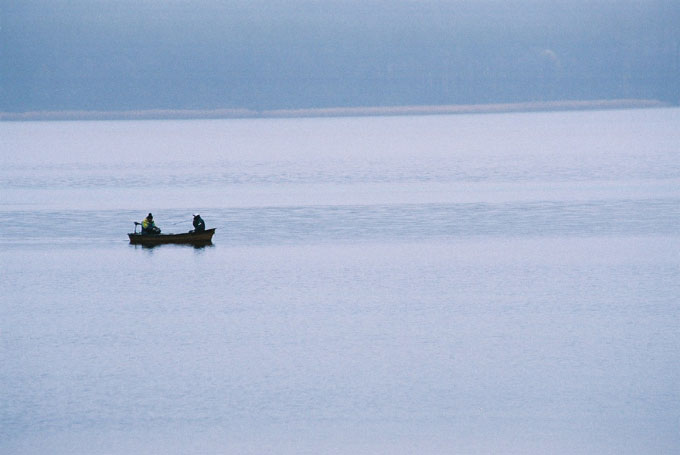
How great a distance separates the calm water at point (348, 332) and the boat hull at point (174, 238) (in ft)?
1.41

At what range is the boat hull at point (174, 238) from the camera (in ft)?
141

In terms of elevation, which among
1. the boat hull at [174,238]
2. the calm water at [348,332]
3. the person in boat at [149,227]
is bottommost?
the calm water at [348,332]

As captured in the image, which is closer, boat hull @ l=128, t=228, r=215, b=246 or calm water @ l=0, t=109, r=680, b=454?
calm water @ l=0, t=109, r=680, b=454

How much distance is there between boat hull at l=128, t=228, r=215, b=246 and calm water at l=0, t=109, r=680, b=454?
0.43 m

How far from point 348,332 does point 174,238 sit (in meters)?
17.4

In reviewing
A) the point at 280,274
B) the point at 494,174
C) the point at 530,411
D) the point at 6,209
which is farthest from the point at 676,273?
the point at 494,174

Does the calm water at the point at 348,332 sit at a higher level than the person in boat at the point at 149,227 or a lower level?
lower

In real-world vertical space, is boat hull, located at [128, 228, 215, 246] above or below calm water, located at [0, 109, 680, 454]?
above

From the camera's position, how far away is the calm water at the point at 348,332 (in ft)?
63.9

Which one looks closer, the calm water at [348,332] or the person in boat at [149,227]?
the calm water at [348,332]

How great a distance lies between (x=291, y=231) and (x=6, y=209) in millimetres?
22028

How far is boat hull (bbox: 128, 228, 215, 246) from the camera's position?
141ft

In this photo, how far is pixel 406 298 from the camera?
31.6 meters

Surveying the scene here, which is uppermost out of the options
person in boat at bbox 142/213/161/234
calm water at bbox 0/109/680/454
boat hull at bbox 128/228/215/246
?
person in boat at bbox 142/213/161/234
